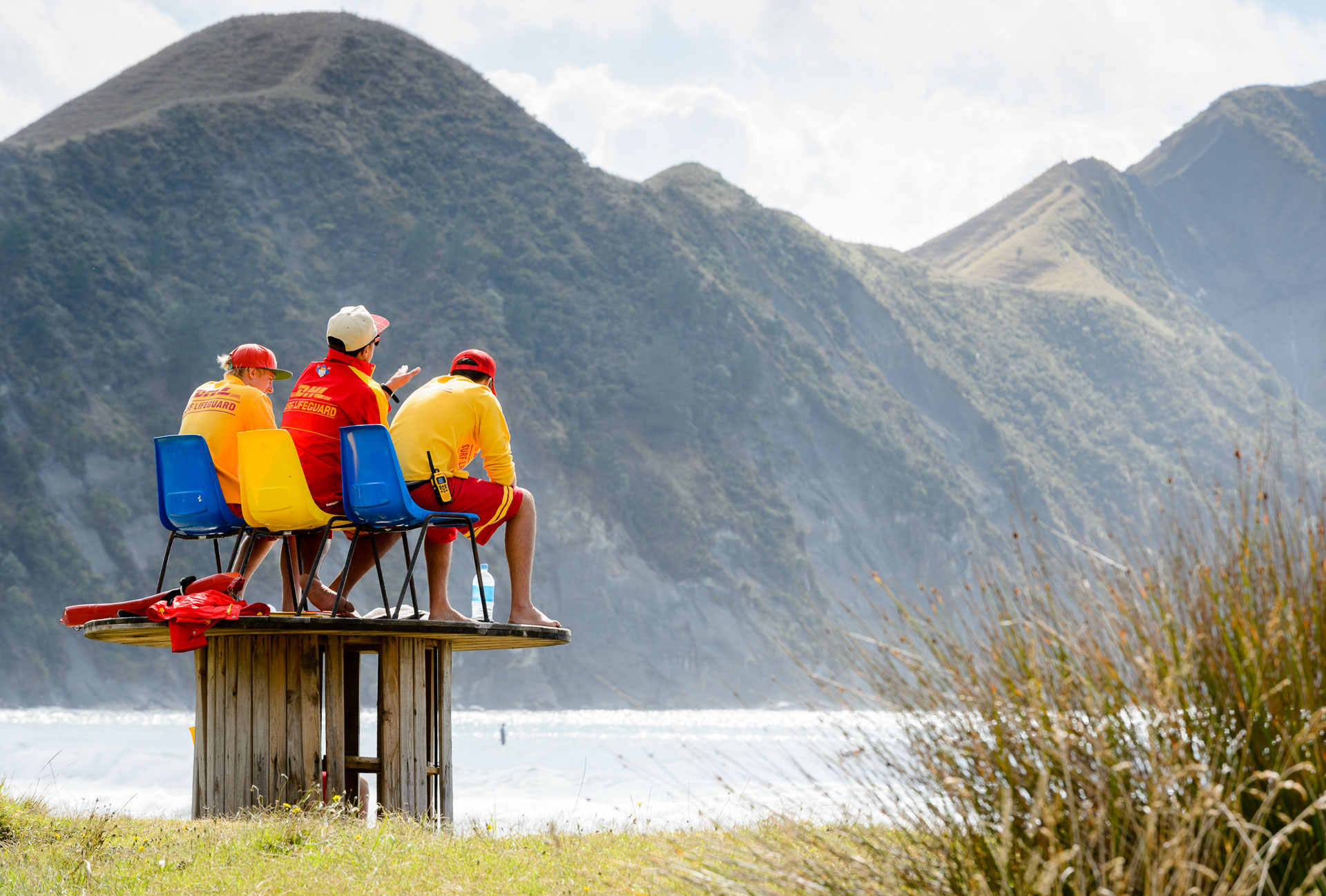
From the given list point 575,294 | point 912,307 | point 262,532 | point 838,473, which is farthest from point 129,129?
point 262,532

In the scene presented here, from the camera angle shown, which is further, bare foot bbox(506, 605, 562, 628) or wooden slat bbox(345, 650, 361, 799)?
wooden slat bbox(345, 650, 361, 799)

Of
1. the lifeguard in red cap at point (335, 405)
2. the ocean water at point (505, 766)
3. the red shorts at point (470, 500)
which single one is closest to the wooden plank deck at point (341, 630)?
the lifeguard in red cap at point (335, 405)

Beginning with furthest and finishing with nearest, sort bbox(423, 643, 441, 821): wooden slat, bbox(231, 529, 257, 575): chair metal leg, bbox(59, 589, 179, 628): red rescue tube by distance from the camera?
bbox(231, 529, 257, 575): chair metal leg → bbox(423, 643, 441, 821): wooden slat → bbox(59, 589, 179, 628): red rescue tube

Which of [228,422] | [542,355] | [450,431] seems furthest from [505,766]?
[542,355]

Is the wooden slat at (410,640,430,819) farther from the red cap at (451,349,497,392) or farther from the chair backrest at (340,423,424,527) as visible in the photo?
the red cap at (451,349,497,392)

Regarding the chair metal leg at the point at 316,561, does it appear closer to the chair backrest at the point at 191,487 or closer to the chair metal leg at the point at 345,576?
the chair metal leg at the point at 345,576

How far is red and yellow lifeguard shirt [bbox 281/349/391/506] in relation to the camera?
5.97 metres

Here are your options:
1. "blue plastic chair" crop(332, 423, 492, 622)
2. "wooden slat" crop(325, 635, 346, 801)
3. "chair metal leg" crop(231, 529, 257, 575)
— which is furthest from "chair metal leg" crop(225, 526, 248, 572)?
"blue plastic chair" crop(332, 423, 492, 622)

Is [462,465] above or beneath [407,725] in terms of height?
above

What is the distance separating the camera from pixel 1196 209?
18725 cm

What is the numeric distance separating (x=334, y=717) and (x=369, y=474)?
1310 mm

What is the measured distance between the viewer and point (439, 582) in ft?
20.2

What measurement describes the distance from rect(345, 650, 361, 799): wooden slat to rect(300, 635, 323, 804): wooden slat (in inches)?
14.9

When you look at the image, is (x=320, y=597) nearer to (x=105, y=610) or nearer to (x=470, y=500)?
(x=105, y=610)
